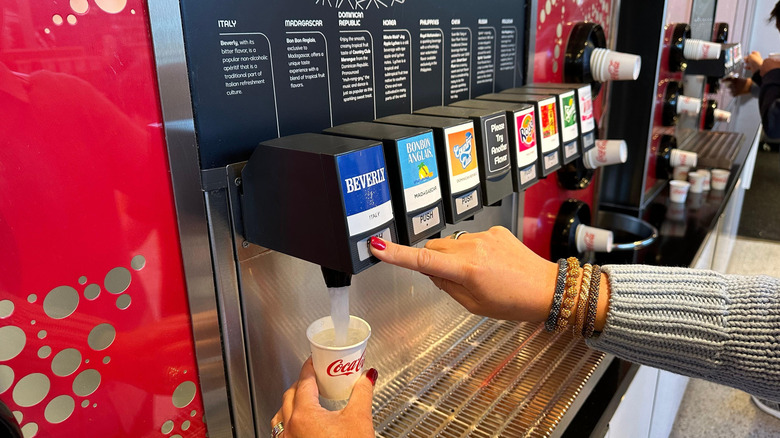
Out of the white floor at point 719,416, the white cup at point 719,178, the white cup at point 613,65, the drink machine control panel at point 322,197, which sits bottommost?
the white floor at point 719,416

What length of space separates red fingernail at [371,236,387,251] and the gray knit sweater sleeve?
1.15ft

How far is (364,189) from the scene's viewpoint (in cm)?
67

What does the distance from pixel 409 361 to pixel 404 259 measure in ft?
1.63

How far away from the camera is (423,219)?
78cm

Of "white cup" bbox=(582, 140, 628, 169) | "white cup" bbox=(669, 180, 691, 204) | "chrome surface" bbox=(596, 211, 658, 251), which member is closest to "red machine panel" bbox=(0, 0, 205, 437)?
"white cup" bbox=(582, 140, 628, 169)

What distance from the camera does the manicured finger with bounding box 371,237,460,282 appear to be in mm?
691

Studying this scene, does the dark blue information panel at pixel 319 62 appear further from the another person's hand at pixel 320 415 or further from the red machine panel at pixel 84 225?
the another person's hand at pixel 320 415

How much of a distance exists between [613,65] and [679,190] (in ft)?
3.11

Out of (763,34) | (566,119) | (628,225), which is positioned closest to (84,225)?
(566,119)

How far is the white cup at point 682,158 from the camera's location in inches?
86.8

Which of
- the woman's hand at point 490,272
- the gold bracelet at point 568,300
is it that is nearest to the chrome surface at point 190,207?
the woman's hand at point 490,272

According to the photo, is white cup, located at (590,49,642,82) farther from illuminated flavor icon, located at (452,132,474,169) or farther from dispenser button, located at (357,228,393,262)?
dispenser button, located at (357,228,393,262)

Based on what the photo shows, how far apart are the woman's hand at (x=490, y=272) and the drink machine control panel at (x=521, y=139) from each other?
205 millimetres

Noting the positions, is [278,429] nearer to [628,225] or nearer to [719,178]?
[628,225]
